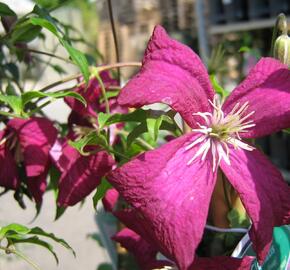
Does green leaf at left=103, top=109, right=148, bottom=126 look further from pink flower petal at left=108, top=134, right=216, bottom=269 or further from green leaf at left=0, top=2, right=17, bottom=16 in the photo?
green leaf at left=0, top=2, right=17, bottom=16

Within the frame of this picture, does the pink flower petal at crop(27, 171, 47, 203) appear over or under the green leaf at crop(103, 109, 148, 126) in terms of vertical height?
under

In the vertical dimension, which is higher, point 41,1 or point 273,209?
point 41,1

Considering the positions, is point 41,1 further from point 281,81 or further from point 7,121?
point 281,81

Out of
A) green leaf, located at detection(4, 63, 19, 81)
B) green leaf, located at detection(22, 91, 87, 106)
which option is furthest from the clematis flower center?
green leaf, located at detection(4, 63, 19, 81)

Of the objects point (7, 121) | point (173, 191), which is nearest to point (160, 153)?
point (173, 191)

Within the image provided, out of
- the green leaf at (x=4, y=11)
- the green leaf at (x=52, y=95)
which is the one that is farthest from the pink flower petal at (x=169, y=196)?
the green leaf at (x=4, y=11)

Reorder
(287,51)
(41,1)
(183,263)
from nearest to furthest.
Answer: (183,263) < (287,51) < (41,1)

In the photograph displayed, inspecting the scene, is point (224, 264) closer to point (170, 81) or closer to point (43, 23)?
point (170, 81)
